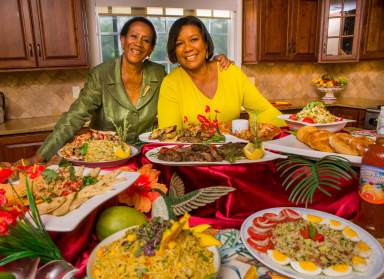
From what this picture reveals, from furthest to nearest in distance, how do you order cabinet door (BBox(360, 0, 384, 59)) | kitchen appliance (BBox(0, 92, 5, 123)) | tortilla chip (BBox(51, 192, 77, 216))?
cabinet door (BBox(360, 0, 384, 59))
kitchen appliance (BBox(0, 92, 5, 123))
tortilla chip (BBox(51, 192, 77, 216))

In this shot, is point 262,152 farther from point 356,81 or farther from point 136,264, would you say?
point 356,81

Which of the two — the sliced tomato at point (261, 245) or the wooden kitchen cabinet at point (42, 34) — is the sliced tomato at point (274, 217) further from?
the wooden kitchen cabinet at point (42, 34)

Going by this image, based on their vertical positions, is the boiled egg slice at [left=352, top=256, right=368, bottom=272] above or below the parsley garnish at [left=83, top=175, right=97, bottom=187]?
below

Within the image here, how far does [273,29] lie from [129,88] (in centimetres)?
252

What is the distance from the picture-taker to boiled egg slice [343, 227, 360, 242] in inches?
34.4

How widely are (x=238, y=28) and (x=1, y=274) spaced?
414 centimetres

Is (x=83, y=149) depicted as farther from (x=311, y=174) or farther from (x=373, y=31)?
(x=373, y=31)

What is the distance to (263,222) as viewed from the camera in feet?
3.11

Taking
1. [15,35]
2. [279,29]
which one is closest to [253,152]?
[15,35]

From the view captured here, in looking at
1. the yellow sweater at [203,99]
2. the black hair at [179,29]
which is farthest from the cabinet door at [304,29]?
the black hair at [179,29]

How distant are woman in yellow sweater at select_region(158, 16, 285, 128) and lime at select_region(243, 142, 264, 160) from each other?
2.88 ft

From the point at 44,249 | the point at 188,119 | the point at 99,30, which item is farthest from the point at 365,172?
the point at 99,30

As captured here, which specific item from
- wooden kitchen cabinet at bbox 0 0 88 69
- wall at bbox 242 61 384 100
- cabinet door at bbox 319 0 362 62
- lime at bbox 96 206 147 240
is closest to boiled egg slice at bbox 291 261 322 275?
lime at bbox 96 206 147 240

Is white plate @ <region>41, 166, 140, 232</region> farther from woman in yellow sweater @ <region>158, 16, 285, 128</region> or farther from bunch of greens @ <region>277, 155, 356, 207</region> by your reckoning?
woman in yellow sweater @ <region>158, 16, 285, 128</region>
